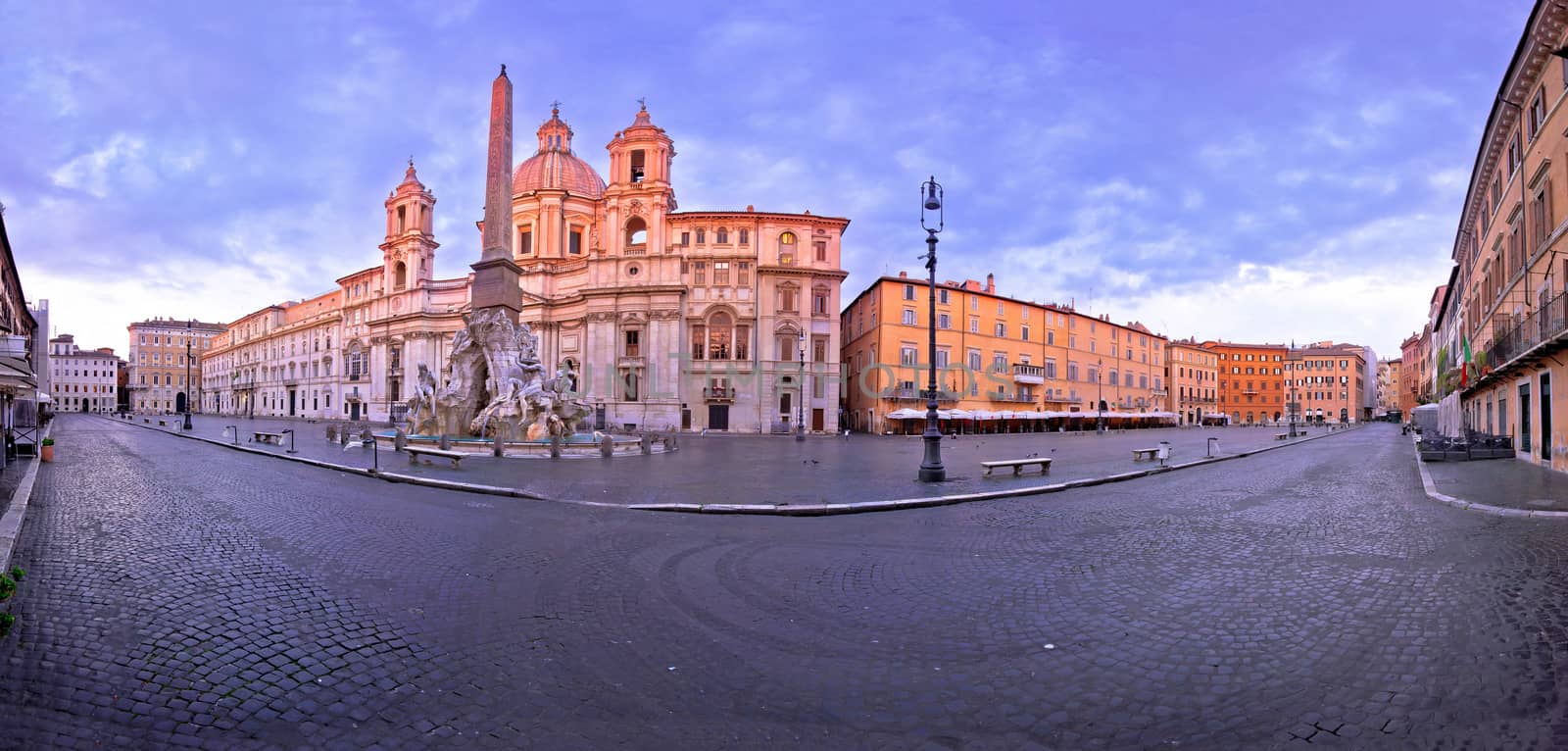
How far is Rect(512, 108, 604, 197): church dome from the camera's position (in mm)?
62188

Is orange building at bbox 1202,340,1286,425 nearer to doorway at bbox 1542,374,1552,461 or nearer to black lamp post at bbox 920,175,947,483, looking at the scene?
doorway at bbox 1542,374,1552,461

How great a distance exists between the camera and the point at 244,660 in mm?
A: 4320

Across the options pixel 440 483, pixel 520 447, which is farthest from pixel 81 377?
pixel 440 483

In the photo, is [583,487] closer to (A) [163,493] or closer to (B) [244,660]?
(A) [163,493]

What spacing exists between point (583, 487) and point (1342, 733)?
12.5 m

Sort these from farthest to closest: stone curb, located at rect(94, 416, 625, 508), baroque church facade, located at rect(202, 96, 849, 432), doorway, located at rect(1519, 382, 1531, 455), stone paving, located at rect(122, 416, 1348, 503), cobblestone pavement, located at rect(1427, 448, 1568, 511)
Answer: baroque church facade, located at rect(202, 96, 849, 432) < doorway, located at rect(1519, 382, 1531, 455) < stone paving, located at rect(122, 416, 1348, 503) < stone curb, located at rect(94, 416, 625, 508) < cobblestone pavement, located at rect(1427, 448, 1568, 511)

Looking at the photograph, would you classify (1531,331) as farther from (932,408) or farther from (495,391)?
(495,391)

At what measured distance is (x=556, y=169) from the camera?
62.3 m

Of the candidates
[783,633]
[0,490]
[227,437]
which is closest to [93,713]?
[783,633]

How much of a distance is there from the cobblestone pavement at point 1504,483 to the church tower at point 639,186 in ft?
154

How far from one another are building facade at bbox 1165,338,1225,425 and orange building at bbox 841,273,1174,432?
19.1 m

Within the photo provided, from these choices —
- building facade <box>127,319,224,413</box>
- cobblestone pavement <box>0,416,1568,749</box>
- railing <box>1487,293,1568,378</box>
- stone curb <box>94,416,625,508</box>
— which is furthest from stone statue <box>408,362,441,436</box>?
building facade <box>127,319,224,413</box>

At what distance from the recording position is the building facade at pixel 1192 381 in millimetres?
91562

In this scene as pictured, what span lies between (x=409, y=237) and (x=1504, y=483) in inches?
2999
